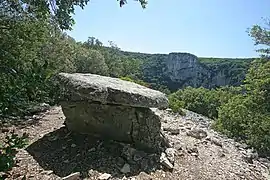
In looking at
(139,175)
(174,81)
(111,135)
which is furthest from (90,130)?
(174,81)

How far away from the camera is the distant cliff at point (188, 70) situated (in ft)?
262

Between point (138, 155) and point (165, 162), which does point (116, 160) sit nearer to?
point (138, 155)

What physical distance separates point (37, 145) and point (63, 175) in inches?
58.5

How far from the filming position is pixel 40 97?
2885 mm

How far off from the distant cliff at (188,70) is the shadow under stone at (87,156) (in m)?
70.0

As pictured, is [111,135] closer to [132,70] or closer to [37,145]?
[37,145]

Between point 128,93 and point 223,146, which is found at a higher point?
point 128,93

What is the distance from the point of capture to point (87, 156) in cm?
602

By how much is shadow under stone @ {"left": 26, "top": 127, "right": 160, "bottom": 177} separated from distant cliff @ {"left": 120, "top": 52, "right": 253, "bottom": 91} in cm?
7000

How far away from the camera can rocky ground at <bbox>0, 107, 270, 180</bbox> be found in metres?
5.53

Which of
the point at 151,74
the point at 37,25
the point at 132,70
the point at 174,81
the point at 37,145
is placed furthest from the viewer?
the point at 174,81

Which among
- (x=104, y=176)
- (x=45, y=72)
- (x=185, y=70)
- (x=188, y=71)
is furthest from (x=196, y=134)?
(x=185, y=70)

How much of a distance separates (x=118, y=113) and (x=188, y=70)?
89.3m

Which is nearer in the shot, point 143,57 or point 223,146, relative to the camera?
point 223,146
